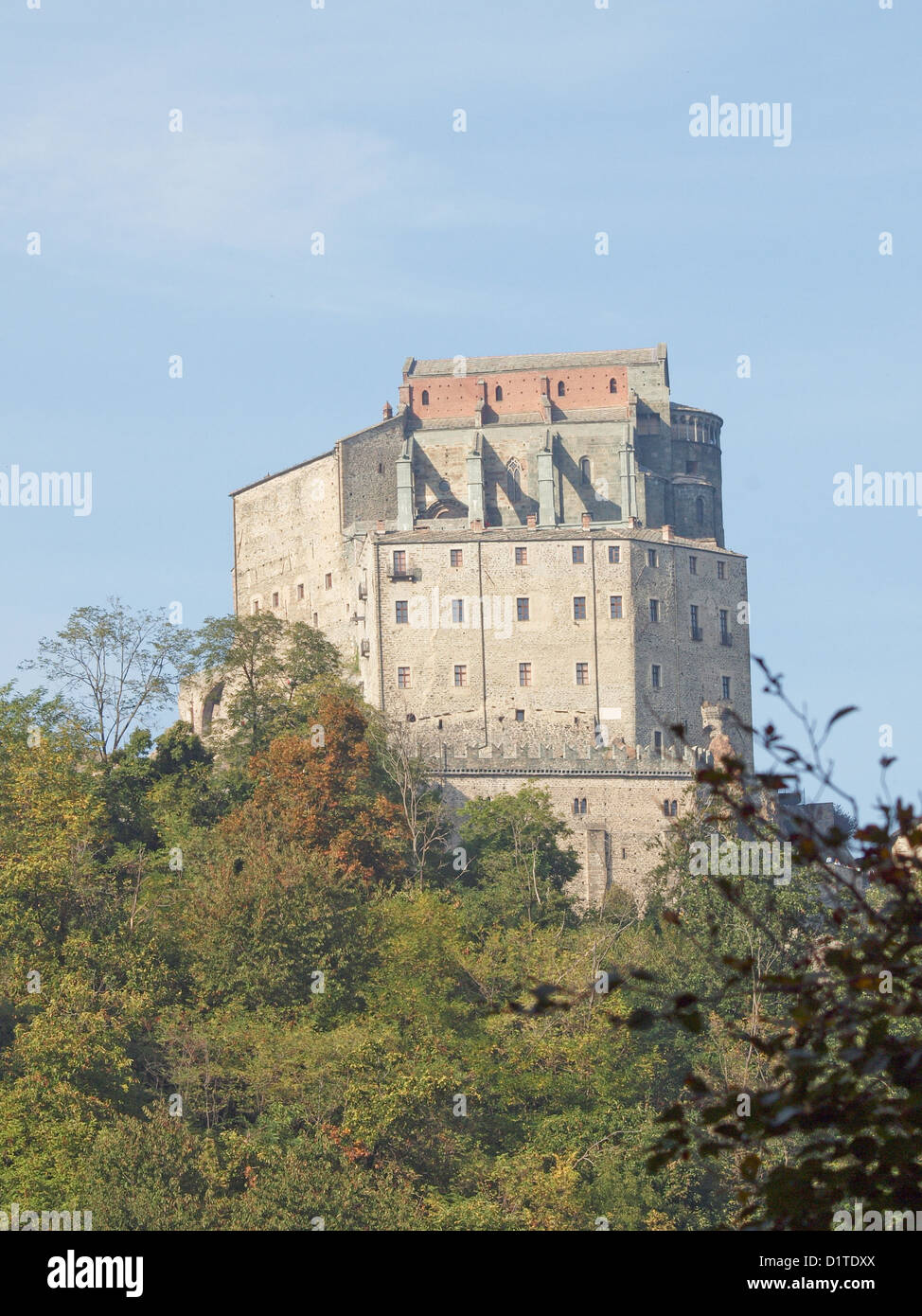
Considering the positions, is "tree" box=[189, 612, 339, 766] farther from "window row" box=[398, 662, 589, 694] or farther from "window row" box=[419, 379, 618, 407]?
"window row" box=[419, 379, 618, 407]

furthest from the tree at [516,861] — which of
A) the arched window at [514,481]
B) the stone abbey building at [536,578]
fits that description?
the arched window at [514,481]

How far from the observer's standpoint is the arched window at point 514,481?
90438 millimetres

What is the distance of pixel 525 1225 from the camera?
51219 millimetres

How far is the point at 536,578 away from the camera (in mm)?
80062

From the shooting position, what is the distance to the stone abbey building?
3012 inches

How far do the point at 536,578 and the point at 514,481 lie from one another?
11661 mm

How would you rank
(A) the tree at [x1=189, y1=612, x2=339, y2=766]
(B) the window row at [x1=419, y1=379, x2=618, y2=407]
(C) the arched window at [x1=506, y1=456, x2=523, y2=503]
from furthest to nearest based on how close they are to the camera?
(B) the window row at [x1=419, y1=379, x2=618, y2=407] → (C) the arched window at [x1=506, y1=456, x2=523, y2=503] → (A) the tree at [x1=189, y1=612, x2=339, y2=766]

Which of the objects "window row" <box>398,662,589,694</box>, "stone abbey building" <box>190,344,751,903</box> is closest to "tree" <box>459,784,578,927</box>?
"stone abbey building" <box>190,344,751,903</box>

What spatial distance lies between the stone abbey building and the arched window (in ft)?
0.25

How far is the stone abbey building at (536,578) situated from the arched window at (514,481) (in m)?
0.08

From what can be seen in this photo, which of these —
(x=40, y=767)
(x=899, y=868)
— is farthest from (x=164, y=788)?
(x=899, y=868)

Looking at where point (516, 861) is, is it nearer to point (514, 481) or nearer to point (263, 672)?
point (263, 672)

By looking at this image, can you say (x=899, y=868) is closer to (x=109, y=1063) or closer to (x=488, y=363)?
(x=109, y=1063)

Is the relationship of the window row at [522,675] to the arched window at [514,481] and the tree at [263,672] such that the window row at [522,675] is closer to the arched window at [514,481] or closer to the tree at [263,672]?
the tree at [263,672]
